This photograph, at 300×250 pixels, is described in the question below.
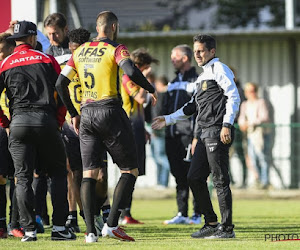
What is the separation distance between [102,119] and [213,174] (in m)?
1.43

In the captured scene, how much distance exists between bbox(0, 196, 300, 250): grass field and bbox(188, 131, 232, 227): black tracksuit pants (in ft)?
1.22

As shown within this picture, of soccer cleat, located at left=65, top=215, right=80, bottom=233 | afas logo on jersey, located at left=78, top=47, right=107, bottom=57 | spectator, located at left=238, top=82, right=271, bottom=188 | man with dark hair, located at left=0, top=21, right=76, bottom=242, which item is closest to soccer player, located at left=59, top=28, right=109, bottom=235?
soccer cleat, located at left=65, top=215, right=80, bottom=233

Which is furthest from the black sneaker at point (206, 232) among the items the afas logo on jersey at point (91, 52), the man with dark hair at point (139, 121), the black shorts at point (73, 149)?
the man with dark hair at point (139, 121)

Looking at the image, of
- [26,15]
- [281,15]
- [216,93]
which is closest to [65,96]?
[216,93]

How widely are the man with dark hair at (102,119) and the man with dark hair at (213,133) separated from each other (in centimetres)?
81

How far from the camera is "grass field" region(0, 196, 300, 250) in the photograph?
7.91m

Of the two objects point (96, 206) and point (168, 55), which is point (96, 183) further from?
point (168, 55)

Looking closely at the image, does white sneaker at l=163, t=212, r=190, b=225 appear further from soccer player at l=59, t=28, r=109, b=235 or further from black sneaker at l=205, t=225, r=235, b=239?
black sneaker at l=205, t=225, r=235, b=239

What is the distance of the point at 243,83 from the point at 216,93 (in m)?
10.5

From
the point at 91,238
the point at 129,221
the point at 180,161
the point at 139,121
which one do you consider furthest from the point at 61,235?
the point at 180,161

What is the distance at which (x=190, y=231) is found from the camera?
10141mm

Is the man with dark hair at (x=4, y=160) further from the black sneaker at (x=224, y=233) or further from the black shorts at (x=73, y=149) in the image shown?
the black sneaker at (x=224, y=233)

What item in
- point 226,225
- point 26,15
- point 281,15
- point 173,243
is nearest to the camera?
point 173,243

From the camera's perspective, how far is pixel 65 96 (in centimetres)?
855
